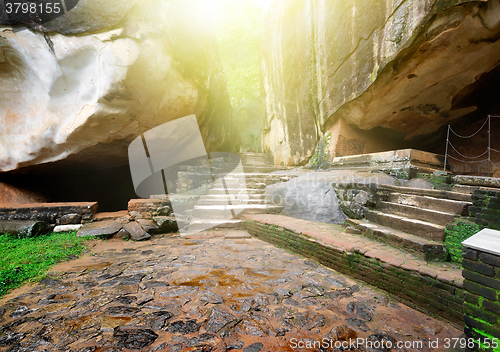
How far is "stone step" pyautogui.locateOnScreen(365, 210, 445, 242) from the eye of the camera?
279 cm

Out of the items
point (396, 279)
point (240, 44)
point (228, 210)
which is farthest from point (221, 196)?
point (240, 44)

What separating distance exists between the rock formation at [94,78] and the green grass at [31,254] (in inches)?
87.2

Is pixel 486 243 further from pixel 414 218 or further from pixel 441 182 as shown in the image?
pixel 441 182

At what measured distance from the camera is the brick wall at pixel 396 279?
6.36 feet

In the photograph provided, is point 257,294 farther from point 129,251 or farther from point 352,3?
point 352,3

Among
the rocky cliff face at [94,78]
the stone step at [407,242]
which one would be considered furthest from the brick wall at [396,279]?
the rocky cliff face at [94,78]

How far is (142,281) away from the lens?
2.46 m

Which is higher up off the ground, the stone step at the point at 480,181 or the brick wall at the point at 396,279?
the stone step at the point at 480,181

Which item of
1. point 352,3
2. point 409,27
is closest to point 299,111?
point 352,3

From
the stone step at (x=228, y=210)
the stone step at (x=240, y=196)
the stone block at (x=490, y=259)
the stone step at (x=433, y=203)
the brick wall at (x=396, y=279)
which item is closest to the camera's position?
the stone block at (x=490, y=259)

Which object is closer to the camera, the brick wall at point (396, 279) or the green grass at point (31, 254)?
the brick wall at point (396, 279)

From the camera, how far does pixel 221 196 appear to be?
19.4 ft

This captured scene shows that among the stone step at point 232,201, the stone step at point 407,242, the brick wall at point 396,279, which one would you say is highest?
the stone step at point 232,201

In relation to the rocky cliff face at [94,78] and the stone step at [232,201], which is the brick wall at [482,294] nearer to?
the stone step at [232,201]
